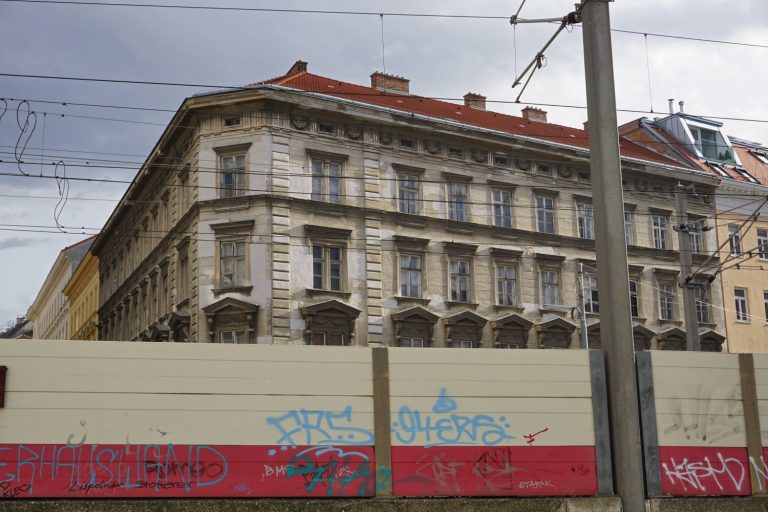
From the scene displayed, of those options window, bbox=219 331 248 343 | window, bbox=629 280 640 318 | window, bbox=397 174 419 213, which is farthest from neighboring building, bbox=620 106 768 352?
window, bbox=219 331 248 343

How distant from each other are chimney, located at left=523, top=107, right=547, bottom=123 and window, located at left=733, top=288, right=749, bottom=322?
39.0ft

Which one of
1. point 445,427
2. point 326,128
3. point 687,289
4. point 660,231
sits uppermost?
point 326,128

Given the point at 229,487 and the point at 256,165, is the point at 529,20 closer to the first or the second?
the point at 229,487

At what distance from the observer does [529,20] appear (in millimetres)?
15219

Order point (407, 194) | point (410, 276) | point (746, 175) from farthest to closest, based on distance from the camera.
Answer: point (746, 175) < point (407, 194) < point (410, 276)

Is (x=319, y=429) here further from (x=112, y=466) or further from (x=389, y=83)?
(x=389, y=83)

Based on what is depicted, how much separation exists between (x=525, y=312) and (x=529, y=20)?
24.0 metres

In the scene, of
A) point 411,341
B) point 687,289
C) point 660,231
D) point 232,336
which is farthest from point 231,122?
point 660,231

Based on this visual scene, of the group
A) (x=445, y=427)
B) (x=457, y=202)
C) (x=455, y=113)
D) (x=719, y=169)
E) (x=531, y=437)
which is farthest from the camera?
(x=719, y=169)

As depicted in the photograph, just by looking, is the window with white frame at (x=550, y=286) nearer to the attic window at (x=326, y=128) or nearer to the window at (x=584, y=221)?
the window at (x=584, y=221)

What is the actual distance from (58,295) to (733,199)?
56.5 meters

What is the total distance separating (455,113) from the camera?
41031 mm

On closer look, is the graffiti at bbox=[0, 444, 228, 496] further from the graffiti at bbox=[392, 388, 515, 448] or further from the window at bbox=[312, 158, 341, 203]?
the window at bbox=[312, 158, 341, 203]

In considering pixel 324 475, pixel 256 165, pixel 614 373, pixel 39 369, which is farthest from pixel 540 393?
A: pixel 256 165
